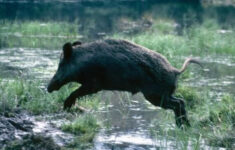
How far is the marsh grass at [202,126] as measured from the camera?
667cm

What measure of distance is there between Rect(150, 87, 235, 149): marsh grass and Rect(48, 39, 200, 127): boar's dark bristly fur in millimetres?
329

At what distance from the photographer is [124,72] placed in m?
7.64

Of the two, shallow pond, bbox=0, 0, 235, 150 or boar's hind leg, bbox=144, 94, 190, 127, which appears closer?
shallow pond, bbox=0, 0, 235, 150

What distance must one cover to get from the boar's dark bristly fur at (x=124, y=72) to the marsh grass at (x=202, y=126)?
1.08 feet

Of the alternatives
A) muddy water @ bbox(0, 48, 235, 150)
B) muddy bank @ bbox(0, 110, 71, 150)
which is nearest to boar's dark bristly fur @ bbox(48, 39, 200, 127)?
muddy water @ bbox(0, 48, 235, 150)

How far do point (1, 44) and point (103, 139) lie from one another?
37.7 ft

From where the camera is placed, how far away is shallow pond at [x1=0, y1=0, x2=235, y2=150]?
23.8 feet

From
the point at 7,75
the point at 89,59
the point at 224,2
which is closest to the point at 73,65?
the point at 89,59

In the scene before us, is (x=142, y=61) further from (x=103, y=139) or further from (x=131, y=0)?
(x=131, y=0)

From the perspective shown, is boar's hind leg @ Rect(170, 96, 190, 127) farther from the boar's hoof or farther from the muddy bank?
the muddy bank

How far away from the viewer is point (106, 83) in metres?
7.80

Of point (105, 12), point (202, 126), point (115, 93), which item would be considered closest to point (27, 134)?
point (202, 126)

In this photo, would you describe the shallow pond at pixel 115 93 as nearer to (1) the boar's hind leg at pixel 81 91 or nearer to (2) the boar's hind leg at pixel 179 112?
(2) the boar's hind leg at pixel 179 112

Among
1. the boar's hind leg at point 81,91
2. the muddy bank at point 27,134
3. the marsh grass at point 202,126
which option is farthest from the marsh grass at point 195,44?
the muddy bank at point 27,134
